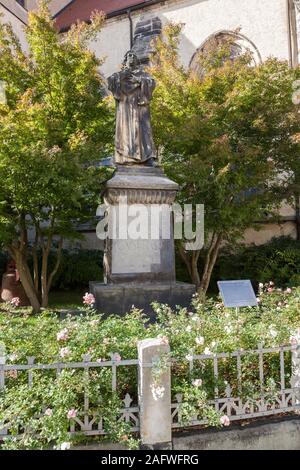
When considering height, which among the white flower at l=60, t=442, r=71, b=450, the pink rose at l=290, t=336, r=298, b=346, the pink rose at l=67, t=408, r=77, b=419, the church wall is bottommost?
the white flower at l=60, t=442, r=71, b=450

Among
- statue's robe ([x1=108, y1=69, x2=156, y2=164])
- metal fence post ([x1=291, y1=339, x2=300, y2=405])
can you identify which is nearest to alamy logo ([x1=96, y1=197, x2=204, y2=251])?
statue's robe ([x1=108, y1=69, x2=156, y2=164])

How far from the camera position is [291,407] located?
3361mm

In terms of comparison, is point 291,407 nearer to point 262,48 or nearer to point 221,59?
point 221,59

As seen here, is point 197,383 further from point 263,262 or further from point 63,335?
point 263,262

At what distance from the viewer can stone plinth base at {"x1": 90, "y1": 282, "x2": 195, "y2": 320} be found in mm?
5977

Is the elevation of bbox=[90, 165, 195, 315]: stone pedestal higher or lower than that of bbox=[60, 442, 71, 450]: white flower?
Result: higher

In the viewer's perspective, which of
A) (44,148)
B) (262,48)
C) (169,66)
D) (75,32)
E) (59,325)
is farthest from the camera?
(262,48)

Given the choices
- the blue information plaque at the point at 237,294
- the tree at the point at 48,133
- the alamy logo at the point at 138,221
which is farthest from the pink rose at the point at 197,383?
the tree at the point at 48,133

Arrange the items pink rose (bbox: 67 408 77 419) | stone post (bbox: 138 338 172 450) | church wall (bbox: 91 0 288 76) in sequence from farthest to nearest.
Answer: church wall (bbox: 91 0 288 76), stone post (bbox: 138 338 172 450), pink rose (bbox: 67 408 77 419)

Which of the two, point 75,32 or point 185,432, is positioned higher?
point 75,32

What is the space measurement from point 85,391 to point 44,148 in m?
6.06

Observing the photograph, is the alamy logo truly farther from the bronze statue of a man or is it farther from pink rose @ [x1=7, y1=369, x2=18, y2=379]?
pink rose @ [x1=7, y1=369, x2=18, y2=379]

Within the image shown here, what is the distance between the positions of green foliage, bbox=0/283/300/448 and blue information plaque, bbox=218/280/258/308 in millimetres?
1467

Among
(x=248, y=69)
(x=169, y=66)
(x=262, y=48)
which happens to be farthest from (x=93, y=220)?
(x=262, y=48)
